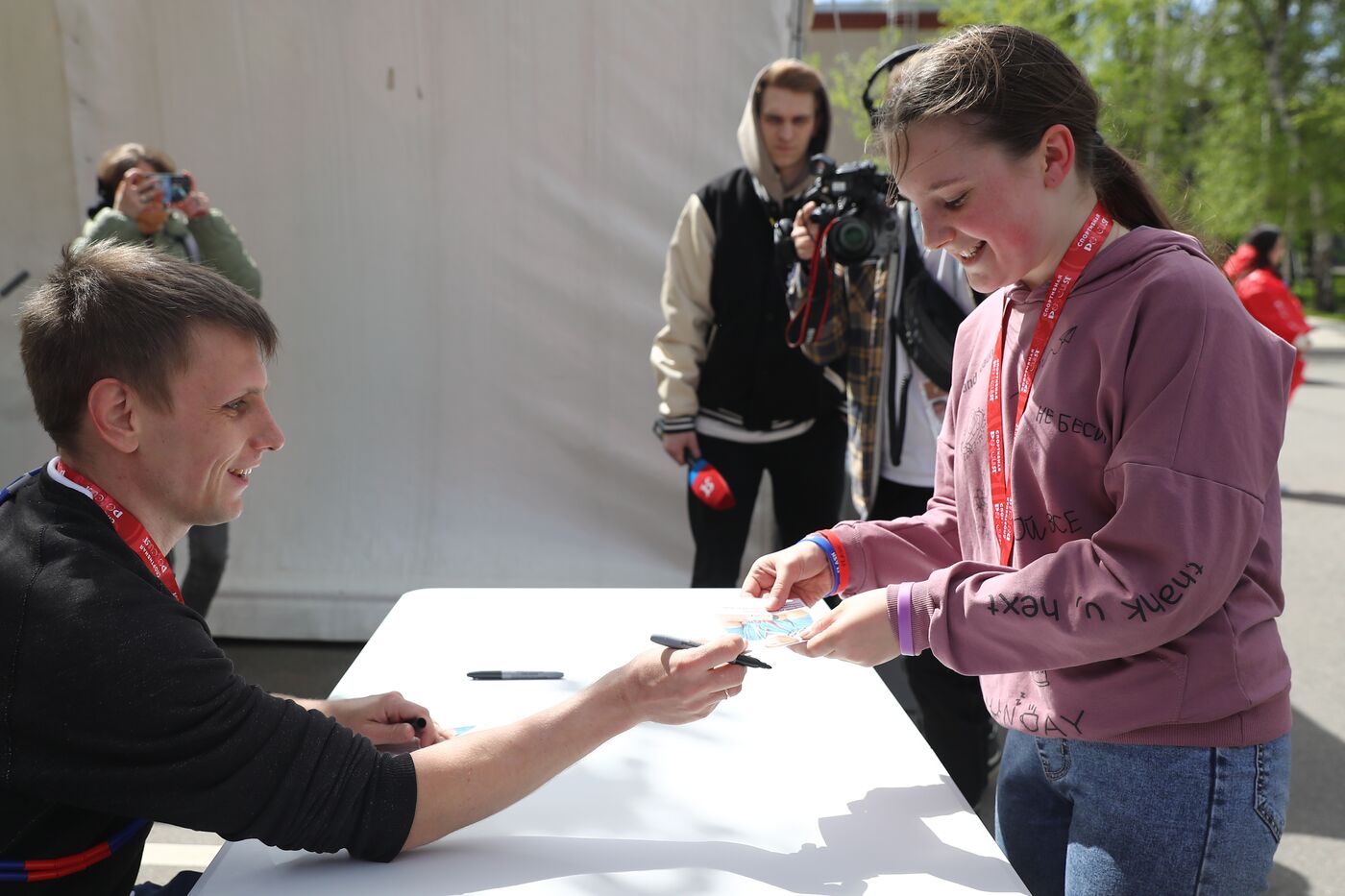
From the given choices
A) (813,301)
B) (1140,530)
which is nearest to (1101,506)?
(1140,530)

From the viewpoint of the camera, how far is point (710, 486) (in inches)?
127

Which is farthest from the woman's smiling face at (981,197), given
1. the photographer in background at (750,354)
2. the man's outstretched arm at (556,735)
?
the photographer in background at (750,354)

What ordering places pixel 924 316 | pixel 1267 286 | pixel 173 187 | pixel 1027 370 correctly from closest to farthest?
pixel 1027 370 < pixel 924 316 < pixel 173 187 < pixel 1267 286

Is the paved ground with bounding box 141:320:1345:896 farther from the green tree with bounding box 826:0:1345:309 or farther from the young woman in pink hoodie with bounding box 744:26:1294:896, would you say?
the green tree with bounding box 826:0:1345:309

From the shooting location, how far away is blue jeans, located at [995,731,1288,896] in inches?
46.8

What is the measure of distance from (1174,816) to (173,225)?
3492mm

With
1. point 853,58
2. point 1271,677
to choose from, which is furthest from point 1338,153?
point 1271,677

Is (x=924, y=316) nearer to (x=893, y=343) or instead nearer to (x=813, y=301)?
(x=893, y=343)

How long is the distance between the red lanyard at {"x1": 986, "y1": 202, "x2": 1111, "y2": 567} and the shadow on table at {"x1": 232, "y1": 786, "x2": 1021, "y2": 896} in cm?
37

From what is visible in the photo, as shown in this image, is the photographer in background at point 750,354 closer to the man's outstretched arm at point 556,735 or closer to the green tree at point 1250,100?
the man's outstretched arm at point 556,735

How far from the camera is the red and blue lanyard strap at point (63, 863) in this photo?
111cm

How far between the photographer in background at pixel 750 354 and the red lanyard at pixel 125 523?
7.16 feet

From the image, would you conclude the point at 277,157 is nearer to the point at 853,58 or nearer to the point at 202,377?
the point at 202,377

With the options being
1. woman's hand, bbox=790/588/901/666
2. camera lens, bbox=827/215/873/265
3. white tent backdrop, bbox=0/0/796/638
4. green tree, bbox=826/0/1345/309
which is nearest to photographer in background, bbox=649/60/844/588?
camera lens, bbox=827/215/873/265
